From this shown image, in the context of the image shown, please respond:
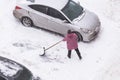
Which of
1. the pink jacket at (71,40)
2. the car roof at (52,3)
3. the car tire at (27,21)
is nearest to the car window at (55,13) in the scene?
the car roof at (52,3)

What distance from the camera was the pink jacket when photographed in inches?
619

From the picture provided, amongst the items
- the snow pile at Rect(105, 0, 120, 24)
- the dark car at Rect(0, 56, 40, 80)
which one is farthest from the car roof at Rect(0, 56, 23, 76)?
the snow pile at Rect(105, 0, 120, 24)

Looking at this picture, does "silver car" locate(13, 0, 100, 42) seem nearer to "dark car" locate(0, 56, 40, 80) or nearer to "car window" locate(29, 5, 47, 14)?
"car window" locate(29, 5, 47, 14)

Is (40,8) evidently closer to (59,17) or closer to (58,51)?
(59,17)

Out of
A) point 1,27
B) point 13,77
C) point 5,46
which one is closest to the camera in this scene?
point 13,77

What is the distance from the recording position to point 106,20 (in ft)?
63.0

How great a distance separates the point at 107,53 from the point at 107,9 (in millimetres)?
3789

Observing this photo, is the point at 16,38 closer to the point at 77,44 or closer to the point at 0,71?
the point at 77,44

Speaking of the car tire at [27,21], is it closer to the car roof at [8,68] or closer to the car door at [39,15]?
the car door at [39,15]

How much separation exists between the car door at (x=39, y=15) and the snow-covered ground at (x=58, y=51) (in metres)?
0.44

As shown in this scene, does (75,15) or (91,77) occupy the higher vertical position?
(75,15)

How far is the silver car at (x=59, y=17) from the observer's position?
17.3m

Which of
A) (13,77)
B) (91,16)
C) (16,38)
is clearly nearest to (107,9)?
(91,16)

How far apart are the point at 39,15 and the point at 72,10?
1.59 m
